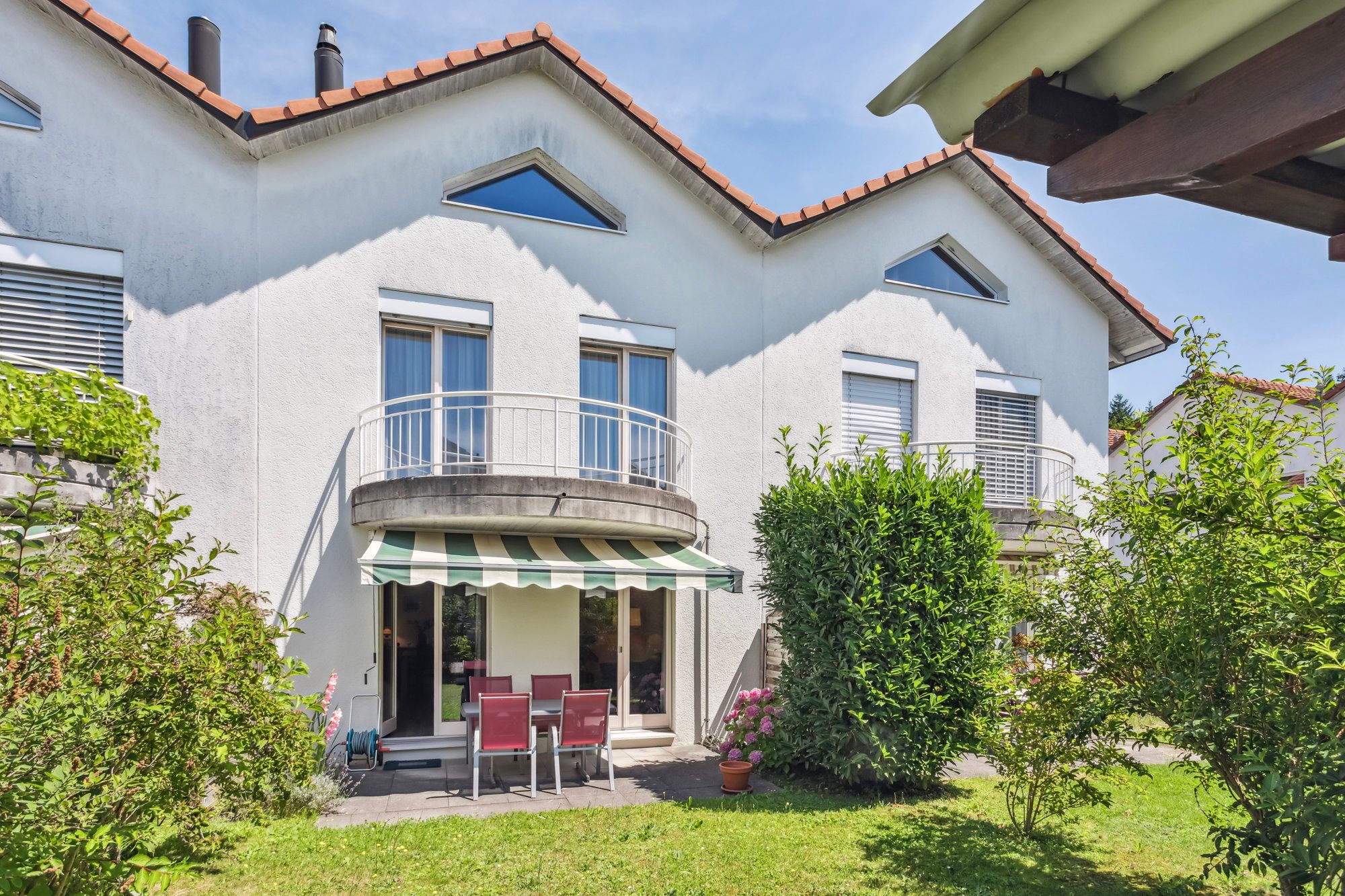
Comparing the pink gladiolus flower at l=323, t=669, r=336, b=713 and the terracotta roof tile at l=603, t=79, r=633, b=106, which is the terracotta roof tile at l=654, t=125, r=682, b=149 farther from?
the pink gladiolus flower at l=323, t=669, r=336, b=713

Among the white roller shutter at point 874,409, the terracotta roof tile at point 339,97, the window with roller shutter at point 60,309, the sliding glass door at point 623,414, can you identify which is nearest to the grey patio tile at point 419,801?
the sliding glass door at point 623,414

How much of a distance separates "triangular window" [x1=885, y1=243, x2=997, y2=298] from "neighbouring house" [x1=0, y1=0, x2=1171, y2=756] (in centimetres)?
7

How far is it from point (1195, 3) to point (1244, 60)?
0.29 metres

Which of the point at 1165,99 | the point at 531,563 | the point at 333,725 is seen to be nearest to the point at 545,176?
the point at 531,563

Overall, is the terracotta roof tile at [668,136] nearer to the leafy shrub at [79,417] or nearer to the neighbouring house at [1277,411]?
the neighbouring house at [1277,411]

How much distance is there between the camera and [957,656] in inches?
449

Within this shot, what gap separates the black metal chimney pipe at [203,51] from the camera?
582 inches

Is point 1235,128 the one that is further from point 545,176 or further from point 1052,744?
point 545,176

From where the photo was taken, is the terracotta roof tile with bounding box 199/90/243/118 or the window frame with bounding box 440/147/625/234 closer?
the terracotta roof tile with bounding box 199/90/243/118

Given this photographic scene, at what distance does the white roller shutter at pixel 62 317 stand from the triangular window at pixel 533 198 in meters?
5.54

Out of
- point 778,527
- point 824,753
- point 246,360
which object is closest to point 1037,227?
point 778,527

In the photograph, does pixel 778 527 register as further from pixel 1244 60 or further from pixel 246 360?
pixel 1244 60

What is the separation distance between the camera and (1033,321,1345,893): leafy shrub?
470 cm

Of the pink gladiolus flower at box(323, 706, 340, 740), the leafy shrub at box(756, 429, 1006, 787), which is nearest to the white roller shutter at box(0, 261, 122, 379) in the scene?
the pink gladiolus flower at box(323, 706, 340, 740)
